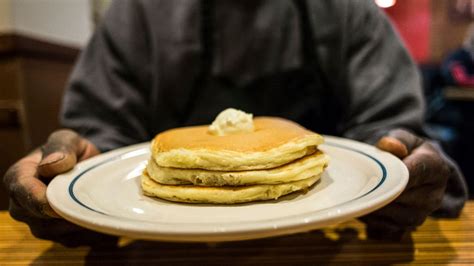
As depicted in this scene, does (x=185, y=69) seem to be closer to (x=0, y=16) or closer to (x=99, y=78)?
(x=99, y=78)

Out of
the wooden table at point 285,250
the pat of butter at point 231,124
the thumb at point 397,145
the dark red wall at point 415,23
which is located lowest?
the dark red wall at point 415,23

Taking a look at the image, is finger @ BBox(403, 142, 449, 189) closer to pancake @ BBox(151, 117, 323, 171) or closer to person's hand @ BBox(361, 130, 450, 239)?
→ person's hand @ BBox(361, 130, 450, 239)

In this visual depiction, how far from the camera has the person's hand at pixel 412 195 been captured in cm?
58

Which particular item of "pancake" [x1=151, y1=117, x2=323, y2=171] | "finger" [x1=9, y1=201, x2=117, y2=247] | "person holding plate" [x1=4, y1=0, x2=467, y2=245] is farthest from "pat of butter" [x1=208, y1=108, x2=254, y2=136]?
"person holding plate" [x1=4, y1=0, x2=467, y2=245]

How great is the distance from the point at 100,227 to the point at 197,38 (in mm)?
647

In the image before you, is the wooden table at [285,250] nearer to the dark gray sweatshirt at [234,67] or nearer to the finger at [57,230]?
the finger at [57,230]

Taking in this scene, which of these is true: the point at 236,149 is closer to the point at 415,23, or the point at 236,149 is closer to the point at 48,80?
the point at 48,80

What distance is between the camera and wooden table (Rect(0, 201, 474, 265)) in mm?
565

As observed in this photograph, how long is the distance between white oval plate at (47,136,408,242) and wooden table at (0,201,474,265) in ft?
0.34

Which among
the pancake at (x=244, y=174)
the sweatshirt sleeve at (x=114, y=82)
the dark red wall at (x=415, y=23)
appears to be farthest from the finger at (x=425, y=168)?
the dark red wall at (x=415, y=23)

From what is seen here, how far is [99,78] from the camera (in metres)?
1.00

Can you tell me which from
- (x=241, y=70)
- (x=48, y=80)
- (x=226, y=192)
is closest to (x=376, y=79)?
(x=241, y=70)

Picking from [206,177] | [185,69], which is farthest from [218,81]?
[206,177]

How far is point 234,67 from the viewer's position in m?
0.99
